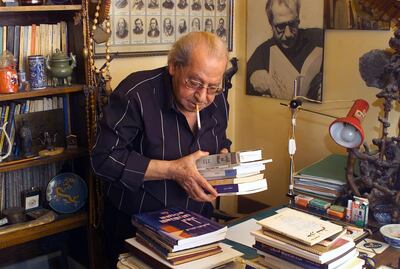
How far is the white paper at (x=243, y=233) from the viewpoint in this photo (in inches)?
69.0

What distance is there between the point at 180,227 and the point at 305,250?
0.40 metres

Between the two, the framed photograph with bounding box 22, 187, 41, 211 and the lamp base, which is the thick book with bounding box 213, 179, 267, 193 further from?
the framed photograph with bounding box 22, 187, 41, 211

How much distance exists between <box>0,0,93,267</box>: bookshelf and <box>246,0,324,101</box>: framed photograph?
3.48 feet

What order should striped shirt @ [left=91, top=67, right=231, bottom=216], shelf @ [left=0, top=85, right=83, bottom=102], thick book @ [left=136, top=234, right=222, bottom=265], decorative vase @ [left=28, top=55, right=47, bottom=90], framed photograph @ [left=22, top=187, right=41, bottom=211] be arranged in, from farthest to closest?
framed photograph @ [left=22, top=187, right=41, bottom=211] < decorative vase @ [left=28, top=55, right=47, bottom=90] < shelf @ [left=0, top=85, right=83, bottom=102] < striped shirt @ [left=91, top=67, right=231, bottom=216] < thick book @ [left=136, top=234, right=222, bottom=265]

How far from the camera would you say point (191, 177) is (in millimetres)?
1673

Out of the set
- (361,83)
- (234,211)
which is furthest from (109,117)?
(234,211)

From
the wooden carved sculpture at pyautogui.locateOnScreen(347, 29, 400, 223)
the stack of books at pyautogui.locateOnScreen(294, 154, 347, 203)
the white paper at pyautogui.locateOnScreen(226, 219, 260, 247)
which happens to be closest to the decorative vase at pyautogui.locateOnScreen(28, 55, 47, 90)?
the white paper at pyautogui.locateOnScreen(226, 219, 260, 247)

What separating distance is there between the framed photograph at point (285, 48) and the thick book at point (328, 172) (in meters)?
0.39

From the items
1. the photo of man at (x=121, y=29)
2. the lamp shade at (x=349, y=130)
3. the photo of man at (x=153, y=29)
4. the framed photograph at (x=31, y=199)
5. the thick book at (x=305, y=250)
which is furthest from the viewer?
the photo of man at (x=153, y=29)

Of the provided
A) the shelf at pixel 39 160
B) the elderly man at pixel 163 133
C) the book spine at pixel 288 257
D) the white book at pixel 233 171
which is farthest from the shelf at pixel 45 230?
the book spine at pixel 288 257

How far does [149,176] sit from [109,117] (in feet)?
0.83

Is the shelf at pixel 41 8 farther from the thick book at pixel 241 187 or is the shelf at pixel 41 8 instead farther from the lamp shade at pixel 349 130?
the lamp shade at pixel 349 130

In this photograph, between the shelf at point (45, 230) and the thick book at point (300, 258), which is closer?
the thick book at point (300, 258)

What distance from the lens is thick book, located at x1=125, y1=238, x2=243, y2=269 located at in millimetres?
1401
